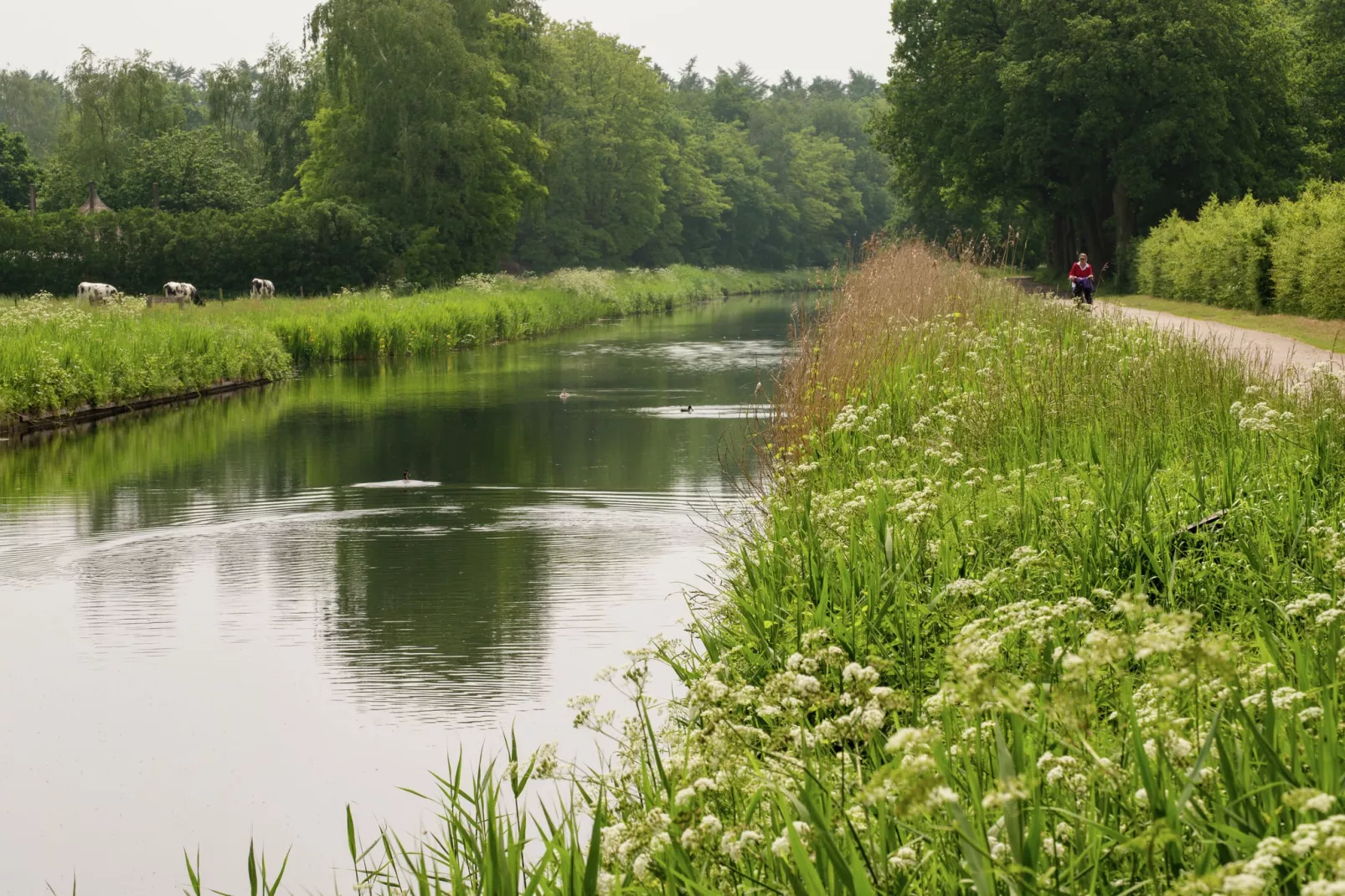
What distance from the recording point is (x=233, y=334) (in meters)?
28.5

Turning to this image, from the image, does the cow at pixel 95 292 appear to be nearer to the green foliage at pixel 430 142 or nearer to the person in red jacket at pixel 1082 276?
the green foliage at pixel 430 142

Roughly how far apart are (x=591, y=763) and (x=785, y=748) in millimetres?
1961

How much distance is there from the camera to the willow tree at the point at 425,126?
155ft

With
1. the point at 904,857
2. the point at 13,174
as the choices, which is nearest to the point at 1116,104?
the point at 904,857

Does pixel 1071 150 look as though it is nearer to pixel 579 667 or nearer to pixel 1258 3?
pixel 1258 3

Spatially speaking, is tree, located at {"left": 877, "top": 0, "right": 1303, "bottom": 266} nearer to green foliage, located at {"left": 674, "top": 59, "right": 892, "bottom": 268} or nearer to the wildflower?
the wildflower

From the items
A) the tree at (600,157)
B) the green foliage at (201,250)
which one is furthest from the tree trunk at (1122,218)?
the tree at (600,157)

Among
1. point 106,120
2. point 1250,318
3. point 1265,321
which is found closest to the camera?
point 1265,321

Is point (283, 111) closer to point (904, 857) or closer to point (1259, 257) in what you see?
point (1259, 257)

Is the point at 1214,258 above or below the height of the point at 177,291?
above

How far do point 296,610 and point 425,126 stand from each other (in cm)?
4014

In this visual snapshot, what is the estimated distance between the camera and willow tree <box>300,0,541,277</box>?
47375 mm

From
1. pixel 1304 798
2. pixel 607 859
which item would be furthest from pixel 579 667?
pixel 1304 798

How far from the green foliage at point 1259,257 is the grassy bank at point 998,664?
13.0 meters
